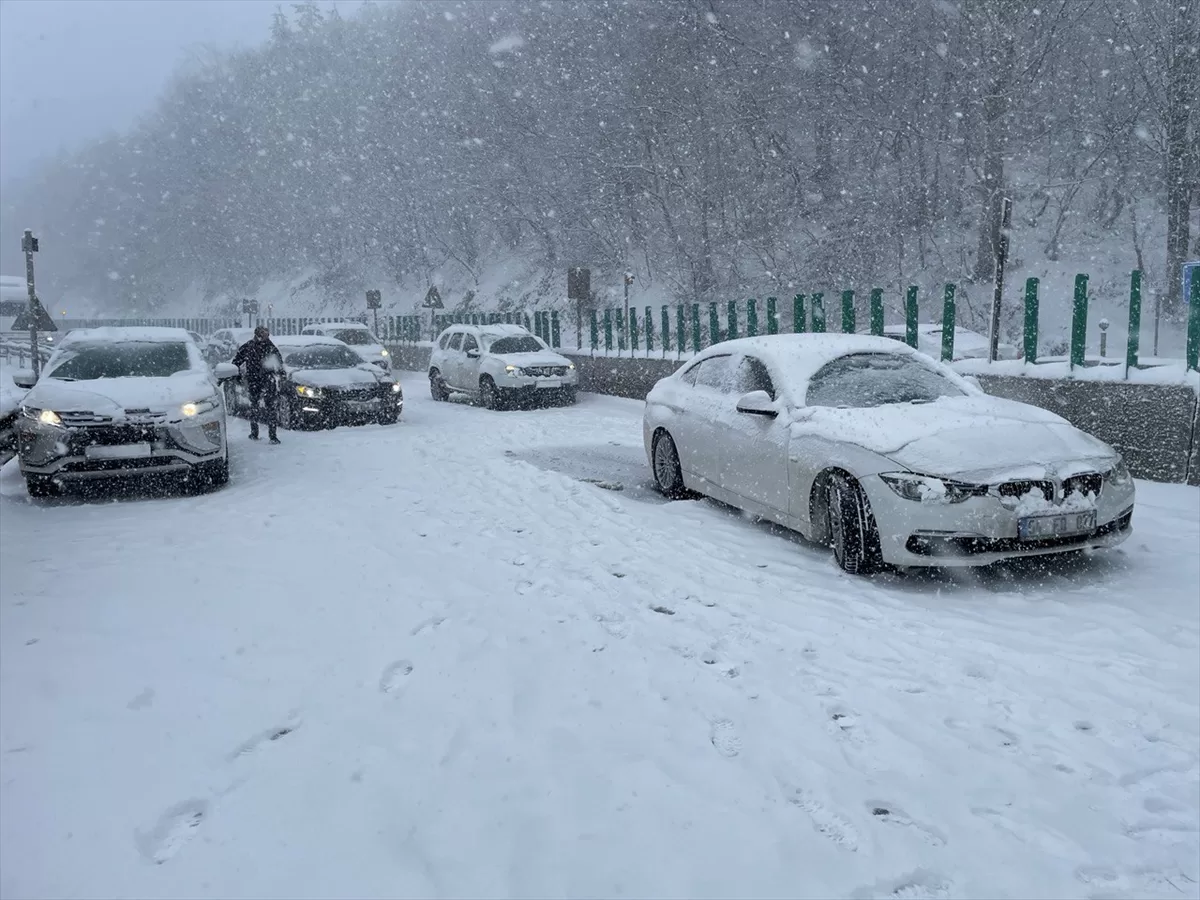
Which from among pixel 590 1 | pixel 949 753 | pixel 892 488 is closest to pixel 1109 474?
pixel 892 488

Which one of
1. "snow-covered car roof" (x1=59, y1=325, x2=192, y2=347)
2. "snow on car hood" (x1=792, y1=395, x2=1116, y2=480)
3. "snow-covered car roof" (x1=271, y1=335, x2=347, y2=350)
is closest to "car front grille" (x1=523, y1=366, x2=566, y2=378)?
"snow-covered car roof" (x1=271, y1=335, x2=347, y2=350)

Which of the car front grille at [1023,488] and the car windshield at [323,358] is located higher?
the car windshield at [323,358]

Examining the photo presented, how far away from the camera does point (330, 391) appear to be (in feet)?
50.9

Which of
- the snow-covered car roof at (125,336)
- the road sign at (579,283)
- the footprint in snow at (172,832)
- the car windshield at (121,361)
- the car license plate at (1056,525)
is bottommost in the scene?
the footprint in snow at (172,832)

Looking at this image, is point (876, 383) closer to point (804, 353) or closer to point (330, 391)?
point (804, 353)

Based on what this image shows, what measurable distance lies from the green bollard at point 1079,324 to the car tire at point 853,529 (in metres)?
4.82

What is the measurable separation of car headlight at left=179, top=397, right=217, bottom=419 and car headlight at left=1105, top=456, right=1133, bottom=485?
8.28m

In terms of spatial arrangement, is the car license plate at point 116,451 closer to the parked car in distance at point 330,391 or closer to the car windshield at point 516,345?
the parked car in distance at point 330,391

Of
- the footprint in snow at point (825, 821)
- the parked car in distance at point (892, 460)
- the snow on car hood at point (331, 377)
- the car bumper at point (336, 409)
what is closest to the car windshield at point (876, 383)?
the parked car in distance at point (892, 460)

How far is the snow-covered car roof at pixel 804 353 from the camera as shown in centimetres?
727

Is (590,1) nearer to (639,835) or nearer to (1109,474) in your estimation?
(1109,474)

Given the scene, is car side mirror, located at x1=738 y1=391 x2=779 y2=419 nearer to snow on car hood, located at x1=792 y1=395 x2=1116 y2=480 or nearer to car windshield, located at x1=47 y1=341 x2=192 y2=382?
snow on car hood, located at x1=792 y1=395 x2=1116 y2=480

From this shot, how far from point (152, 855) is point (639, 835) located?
1653mm

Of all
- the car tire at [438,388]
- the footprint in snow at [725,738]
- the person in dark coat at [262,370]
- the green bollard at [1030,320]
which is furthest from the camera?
the car tire at [438,388]
